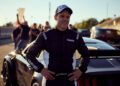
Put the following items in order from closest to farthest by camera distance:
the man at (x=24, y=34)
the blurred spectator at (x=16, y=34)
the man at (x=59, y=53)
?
the man at (x=59, y=53) < the man at (x=24, y=34) < the blurred spectator at (x=16, y=34)

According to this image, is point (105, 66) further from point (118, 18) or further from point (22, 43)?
point (118, 18)

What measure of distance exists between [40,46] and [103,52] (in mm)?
2060

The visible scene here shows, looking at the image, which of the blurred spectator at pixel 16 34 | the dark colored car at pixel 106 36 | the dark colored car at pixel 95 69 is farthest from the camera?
the dark colored car at pixel 106 36

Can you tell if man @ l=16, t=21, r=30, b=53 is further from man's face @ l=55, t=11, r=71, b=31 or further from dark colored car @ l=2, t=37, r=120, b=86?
man's face @ l=55, t=11, r=71, b=31

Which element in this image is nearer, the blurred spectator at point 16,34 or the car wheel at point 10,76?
the car wheel at point 10,76

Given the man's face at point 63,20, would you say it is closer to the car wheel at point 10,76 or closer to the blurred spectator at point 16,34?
the car wheel at point 10,76

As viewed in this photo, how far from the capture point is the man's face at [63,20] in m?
4.43

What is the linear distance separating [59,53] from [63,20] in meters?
0.40

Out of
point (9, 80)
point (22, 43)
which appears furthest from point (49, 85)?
point (22, 43)

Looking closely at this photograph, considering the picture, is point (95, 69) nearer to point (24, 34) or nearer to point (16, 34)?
point (24, 34)

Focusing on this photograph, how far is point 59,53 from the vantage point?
447 centimetres

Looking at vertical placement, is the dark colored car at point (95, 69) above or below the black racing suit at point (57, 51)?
below

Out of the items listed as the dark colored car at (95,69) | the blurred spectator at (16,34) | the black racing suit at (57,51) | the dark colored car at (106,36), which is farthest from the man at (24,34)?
the dark colored car at (106,36)

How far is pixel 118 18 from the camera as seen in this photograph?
331ft
